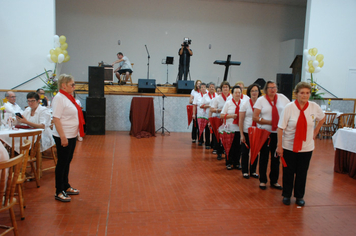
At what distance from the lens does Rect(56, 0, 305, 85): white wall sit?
13.7 metres

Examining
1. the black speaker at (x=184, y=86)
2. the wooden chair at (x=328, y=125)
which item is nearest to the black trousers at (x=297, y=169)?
the wooden chair at (x=328, y=125)

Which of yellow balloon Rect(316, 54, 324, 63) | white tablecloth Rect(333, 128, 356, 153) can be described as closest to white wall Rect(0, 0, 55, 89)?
white tablecloth Rect(333, 128, 356, 153)

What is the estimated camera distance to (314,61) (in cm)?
1135

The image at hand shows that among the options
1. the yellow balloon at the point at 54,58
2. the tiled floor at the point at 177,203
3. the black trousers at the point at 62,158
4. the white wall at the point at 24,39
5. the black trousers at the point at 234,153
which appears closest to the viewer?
the tiled floor at the point at 177,203

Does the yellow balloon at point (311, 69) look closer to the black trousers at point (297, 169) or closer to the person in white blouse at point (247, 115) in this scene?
the person in white blouse at point (247, 115)

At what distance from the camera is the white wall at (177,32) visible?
13703mm

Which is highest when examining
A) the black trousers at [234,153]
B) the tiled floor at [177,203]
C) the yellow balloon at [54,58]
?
the yellow balloon at [54,58]

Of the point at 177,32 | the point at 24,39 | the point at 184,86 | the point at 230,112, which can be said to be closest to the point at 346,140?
the point at 230,112

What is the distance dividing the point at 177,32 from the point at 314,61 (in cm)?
659

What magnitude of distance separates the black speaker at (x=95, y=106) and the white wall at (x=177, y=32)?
5.53 metres

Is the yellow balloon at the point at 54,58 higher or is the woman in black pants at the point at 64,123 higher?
the yellow balloon at the point at 54,58

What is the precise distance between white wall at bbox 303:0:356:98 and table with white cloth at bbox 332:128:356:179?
750 centimetres

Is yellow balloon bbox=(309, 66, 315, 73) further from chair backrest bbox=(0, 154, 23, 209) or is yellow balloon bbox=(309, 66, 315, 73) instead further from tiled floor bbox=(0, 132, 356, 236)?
chair backrest bbox=(0, 154, 23, 209)

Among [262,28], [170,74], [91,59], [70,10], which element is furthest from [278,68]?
[70,10]
